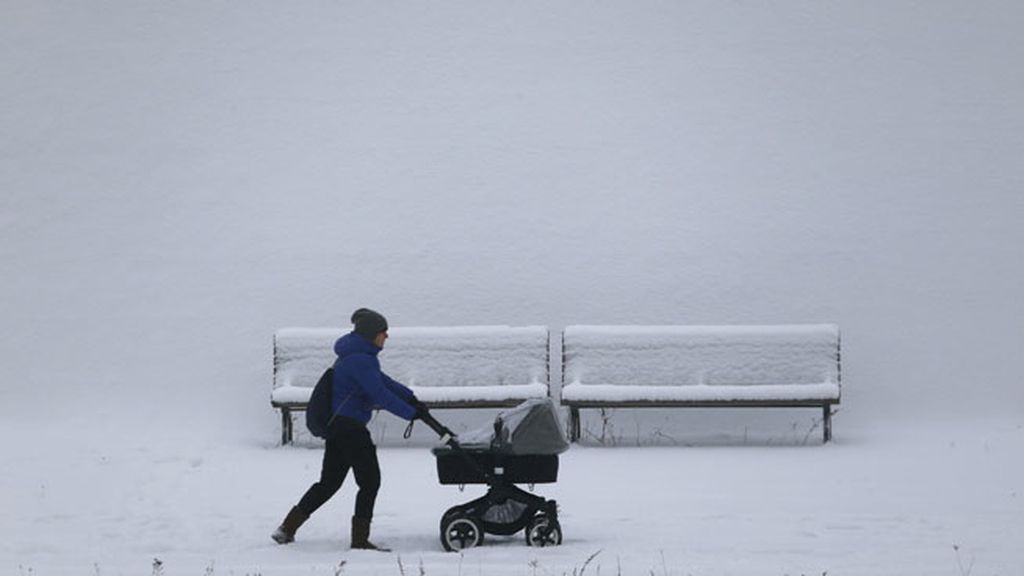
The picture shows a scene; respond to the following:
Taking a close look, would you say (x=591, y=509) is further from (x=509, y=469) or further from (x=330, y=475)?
(x=330, y=475)

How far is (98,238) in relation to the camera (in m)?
15.3

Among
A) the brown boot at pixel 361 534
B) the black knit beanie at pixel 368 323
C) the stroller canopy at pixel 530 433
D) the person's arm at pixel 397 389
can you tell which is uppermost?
the black knit beanie at pixel 368 323

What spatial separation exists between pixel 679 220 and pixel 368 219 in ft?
9.59

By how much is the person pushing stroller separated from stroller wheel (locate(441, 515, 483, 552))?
0.36 metres

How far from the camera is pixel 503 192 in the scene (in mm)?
15289

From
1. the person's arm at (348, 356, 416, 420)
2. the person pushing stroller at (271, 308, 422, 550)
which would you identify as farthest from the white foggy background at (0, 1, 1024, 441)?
the person's arm at (348, 356, 416, 420)

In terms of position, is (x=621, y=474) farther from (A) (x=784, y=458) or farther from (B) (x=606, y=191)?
(B) (x=606, y=191)

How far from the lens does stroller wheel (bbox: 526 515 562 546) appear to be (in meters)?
7.62

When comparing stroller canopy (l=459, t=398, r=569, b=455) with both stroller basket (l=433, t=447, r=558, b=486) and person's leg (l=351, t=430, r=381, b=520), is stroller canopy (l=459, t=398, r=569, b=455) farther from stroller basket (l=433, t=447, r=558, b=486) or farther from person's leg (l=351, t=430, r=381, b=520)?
person's leg (l=351, t=430, r=381, b=520)

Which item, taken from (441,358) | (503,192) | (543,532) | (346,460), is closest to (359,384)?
(346,460)

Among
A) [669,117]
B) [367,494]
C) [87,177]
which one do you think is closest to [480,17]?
[669,117]

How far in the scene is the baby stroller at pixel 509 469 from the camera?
24.9ft

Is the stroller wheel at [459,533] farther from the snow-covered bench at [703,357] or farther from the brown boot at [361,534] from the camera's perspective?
the snow-covered bench at [703,357]

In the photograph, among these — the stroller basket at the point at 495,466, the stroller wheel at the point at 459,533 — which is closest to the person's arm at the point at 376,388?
the stroller basket at the point at 495,466
